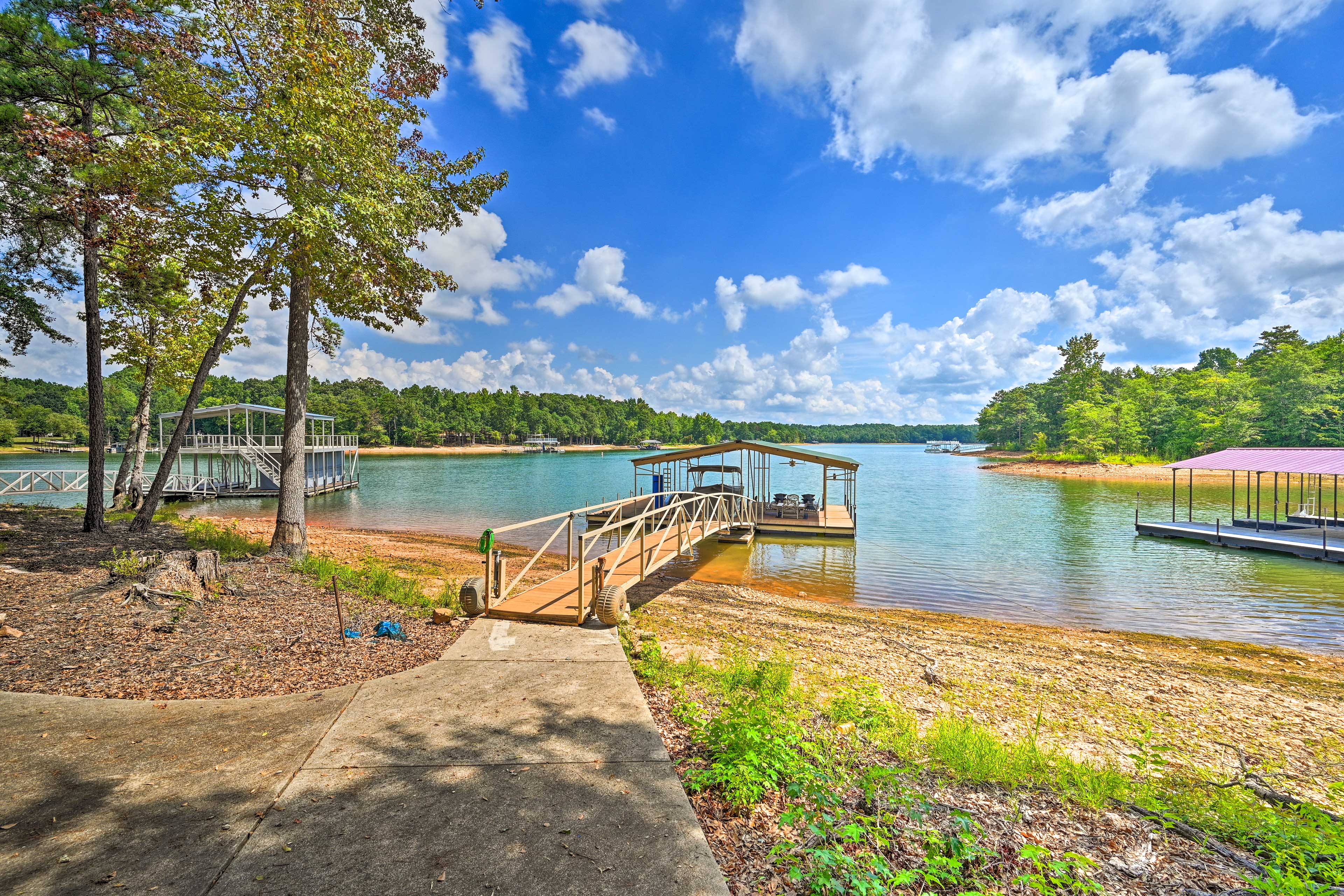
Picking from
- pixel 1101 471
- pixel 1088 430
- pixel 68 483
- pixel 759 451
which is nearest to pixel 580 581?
pixel 759 451

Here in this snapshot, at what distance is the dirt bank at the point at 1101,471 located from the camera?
4681 centimetres

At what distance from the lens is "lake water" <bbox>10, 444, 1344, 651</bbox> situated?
11.5 m

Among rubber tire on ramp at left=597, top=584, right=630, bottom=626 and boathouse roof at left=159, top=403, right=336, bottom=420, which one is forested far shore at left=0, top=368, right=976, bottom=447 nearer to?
boathouse roof at left=159, top=403, right=336, bottom=420

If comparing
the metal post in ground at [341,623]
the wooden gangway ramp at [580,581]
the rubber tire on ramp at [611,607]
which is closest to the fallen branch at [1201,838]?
the rubber tire on ramp at [611,607]

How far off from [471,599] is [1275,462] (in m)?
26.9

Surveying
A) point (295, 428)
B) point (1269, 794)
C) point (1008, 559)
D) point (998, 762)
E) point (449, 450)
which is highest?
point (295, 428)

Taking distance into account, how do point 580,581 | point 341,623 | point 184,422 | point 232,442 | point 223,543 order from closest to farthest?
1. point 341,623
2. point 580,581
3. point 223,543
4. point 184,422
5. point 232,442

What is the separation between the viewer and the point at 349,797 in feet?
10.6

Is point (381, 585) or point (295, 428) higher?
point (295, 428)

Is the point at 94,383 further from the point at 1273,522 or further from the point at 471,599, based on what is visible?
the point at 1273,522

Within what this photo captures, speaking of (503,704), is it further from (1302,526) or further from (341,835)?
(1302,526)

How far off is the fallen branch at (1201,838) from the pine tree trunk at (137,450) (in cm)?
2469

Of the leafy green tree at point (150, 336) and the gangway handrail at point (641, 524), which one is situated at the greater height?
the leafy green tree at point (150, 336)

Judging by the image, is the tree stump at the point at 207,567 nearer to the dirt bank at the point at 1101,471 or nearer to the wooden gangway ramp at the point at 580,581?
the wooden gangway ramp at the point at 580,581
